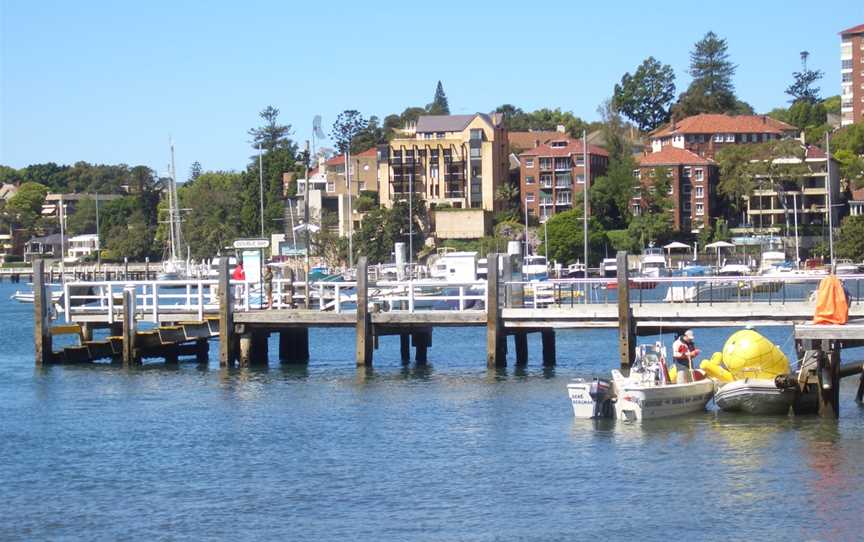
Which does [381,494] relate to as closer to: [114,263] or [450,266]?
[450,266]

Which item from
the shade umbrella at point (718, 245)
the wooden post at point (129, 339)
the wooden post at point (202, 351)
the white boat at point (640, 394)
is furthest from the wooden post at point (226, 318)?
the shade umbrella at point (718, 245)

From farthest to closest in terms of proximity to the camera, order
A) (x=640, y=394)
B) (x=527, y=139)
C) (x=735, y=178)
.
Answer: (x=527, y=139) < (x=735, y=178) < (x=640, y=394)

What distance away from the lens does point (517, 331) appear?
45250 mm

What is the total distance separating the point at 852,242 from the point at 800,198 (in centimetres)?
1981

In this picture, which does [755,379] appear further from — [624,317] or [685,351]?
[624,317]

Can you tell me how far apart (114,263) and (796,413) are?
17039 cm

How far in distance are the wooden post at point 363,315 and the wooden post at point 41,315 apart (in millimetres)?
10198

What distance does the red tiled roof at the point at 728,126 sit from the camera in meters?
162

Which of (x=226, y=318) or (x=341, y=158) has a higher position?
(x=341, y=158)

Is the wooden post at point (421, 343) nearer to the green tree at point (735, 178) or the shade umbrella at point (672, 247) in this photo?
the shade umbrella at point (672, 247)

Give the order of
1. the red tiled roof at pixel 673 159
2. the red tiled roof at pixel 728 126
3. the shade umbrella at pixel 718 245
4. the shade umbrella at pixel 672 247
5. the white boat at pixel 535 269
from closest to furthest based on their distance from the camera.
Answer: the white boat at pixel 535 269 < the shade umbrella at pixel 718 245 < the shade umbrella at pixel 672 247 < the red tiled roof at pixel 673 159 < the red tiled roof at pixel 728 126

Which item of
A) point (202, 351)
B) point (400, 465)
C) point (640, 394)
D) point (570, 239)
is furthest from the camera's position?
point (570, 239)

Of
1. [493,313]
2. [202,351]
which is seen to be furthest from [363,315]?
[202,351]

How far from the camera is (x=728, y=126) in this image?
6393 inches
